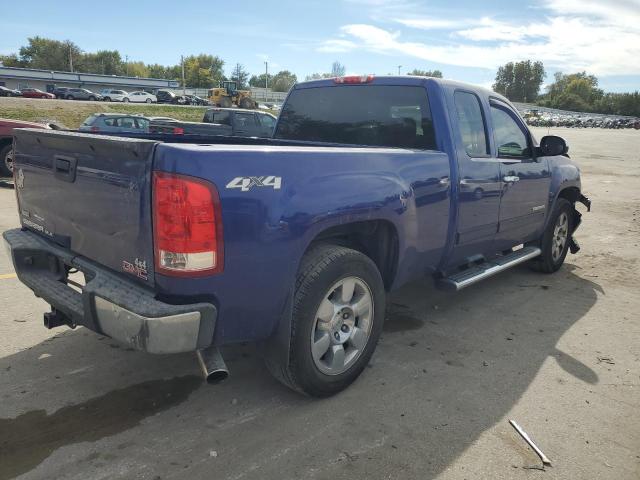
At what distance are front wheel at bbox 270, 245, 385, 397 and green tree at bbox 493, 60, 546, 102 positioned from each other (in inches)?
6453

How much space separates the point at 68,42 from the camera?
4232 inches

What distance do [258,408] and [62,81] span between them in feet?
295

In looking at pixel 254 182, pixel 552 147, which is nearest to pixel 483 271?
pixel 552 147

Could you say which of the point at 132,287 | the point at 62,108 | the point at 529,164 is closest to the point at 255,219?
the point at 132,287

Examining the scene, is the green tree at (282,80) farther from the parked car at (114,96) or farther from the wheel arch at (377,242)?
the wheel arch at (377,242)

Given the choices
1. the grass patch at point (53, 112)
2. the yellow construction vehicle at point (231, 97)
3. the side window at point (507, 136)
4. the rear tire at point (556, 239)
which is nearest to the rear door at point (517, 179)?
the side window at point (507, 136)

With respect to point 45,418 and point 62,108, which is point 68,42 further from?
point 45,418

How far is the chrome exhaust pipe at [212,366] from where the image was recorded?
2.54 m

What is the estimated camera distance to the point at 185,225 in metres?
2.28

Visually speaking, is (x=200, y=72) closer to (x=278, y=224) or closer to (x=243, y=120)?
(x=243, y=120)

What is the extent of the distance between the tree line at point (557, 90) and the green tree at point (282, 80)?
59275 mm

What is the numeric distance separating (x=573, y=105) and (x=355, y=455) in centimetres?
15556

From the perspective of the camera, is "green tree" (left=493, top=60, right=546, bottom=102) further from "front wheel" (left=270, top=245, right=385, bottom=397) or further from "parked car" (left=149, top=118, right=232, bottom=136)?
"front wheel" (left=270, top=245, right=385, bottom=397)

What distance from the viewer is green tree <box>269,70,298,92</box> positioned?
13962cm
